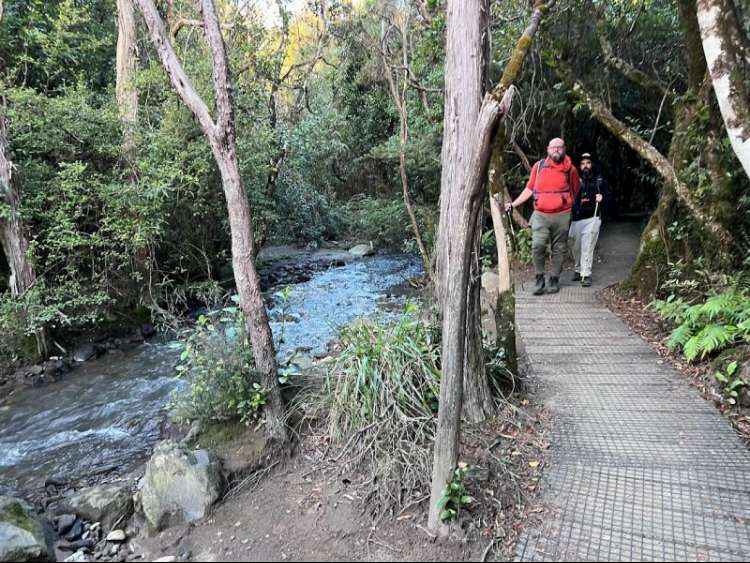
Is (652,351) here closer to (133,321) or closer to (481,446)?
(481,446)

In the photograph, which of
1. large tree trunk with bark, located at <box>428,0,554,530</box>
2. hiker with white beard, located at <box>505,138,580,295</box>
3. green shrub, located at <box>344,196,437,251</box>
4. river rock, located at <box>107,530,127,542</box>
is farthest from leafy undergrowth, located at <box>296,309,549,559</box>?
green shrub, located at <box>344,196,437,251</box>

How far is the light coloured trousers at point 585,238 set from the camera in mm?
6582

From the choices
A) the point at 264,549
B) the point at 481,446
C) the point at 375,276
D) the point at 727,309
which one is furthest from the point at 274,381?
the point at 375,276

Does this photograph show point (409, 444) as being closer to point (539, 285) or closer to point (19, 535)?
point (19, 535)

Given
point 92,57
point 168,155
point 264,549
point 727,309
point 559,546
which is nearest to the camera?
point 559,546

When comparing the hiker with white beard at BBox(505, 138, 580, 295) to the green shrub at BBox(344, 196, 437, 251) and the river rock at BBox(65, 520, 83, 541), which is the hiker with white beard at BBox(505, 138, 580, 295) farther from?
the river rock at BBox(65, 520, 83, 541)

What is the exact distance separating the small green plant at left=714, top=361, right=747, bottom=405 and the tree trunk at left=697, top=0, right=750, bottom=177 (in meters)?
1.63

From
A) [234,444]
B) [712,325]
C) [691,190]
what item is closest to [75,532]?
[234,444]

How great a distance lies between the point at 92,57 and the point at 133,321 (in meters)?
5.43

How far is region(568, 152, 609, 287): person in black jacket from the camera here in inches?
259

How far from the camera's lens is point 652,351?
15.6 feet

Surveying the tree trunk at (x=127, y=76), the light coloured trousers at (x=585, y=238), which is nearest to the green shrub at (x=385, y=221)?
the light coloured trousers at (x=585, y=238)

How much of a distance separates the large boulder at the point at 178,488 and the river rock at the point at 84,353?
4.64 meters

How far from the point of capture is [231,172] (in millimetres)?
3674
